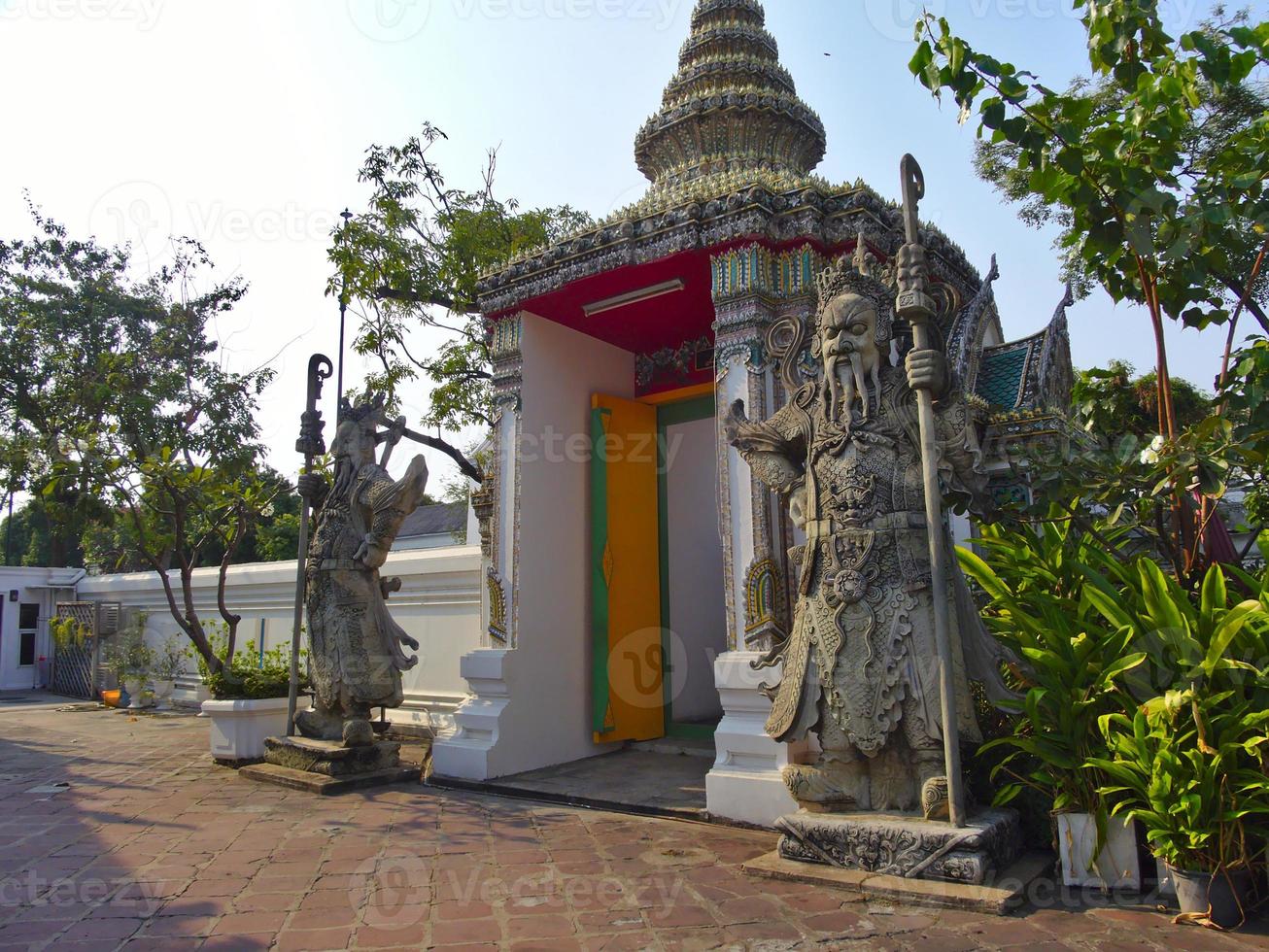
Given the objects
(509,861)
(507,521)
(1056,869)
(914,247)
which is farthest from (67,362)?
(1056,869)

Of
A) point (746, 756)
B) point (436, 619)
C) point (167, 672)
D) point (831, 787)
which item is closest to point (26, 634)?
point (167, 672)

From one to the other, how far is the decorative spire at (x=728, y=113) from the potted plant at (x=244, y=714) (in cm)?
546

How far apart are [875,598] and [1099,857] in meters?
1.35

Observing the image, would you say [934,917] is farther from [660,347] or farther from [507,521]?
[660,347]

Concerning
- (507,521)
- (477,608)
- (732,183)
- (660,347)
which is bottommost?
(477,608)

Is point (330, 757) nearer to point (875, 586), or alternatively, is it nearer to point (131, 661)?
point (875, 586)

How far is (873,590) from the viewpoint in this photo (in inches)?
160

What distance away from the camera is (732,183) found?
626 cm

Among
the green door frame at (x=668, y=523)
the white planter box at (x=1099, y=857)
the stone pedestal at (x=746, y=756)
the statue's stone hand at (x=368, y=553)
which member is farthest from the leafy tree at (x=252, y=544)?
the white planter box at (x=1099, y=857)

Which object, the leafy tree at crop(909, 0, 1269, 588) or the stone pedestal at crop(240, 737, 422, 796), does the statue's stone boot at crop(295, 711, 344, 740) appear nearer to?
the stone pedestal at crop(240, 737, 422, 796)

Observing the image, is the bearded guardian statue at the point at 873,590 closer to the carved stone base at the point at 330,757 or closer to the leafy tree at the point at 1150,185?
the leafy tree at the point at 1150,185

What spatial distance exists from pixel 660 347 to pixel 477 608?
3209 millimetres

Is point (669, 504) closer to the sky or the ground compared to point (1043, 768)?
closer to the sky

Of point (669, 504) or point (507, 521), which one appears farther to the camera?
point (669, 504)
